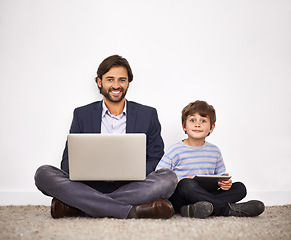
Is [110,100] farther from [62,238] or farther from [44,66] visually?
[62,238]

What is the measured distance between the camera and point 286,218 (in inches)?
91.0

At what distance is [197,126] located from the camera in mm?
2598

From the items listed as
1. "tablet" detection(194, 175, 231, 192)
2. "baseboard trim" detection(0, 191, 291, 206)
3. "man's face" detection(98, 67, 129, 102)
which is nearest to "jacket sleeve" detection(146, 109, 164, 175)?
"man's face" detection(98, 67, 129, 102)

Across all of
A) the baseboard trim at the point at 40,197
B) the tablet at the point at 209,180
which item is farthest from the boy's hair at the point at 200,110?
the baseboard trim at the point at 40,197

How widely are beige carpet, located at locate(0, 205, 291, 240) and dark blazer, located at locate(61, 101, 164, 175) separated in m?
0.72

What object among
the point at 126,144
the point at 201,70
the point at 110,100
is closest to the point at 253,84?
the point at 201,70

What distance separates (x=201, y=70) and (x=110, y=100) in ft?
2.88

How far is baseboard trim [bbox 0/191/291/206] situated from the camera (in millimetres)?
3008

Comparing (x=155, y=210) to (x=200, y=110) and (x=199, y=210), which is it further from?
(x=200, y=110)

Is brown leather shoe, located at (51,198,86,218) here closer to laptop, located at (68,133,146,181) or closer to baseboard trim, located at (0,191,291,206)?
laptop, located at (68,133,146,181)

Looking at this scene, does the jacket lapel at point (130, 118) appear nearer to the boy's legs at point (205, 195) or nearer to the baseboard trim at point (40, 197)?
the boy's legs at point (205, 195)

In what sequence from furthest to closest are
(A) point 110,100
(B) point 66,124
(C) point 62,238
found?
(B) point 66,124 < (A) point 110,100 < (C) point 62,238

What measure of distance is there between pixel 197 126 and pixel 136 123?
1.44 feet

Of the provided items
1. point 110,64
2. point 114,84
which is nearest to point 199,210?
point 114,84
